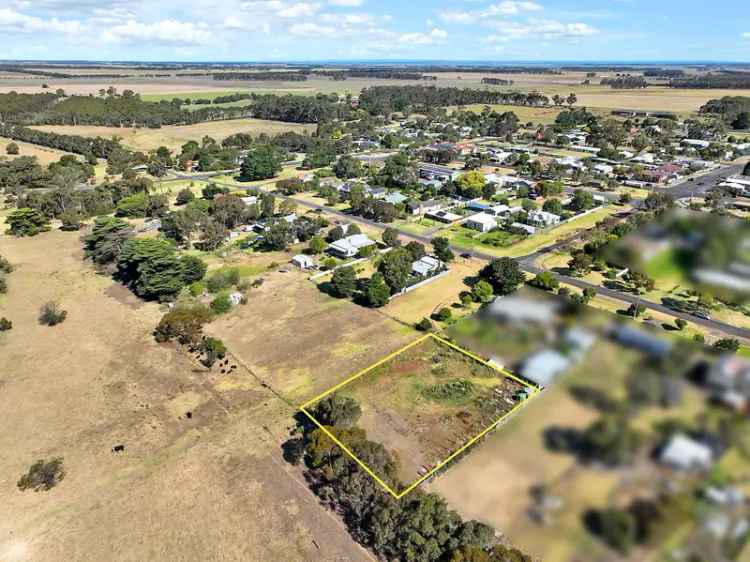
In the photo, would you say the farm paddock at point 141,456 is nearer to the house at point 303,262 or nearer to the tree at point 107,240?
the tree at point 107,240

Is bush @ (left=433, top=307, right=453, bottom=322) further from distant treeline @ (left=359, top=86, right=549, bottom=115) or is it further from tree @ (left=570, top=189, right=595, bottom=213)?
distant treeline @ (left=359, top=86, right=549, bottom=115)

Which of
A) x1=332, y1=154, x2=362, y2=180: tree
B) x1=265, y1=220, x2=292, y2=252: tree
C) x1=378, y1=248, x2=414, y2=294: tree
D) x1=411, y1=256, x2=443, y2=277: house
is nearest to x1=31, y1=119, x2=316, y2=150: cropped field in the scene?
x1=332, y1=154, x2=362, y2=180: tree

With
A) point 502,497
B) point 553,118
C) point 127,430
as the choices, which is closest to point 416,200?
point 127,430

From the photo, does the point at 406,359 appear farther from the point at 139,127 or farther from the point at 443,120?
the point at 139,127

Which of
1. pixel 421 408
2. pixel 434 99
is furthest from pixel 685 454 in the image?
pixel 434 99

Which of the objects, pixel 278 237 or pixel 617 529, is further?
pixel 278 237

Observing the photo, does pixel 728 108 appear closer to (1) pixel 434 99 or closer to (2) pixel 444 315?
(1) pixel 434 99

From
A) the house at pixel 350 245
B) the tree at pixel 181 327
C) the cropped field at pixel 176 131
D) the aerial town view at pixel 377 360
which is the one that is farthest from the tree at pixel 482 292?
the cropped field at pixel 176 131
